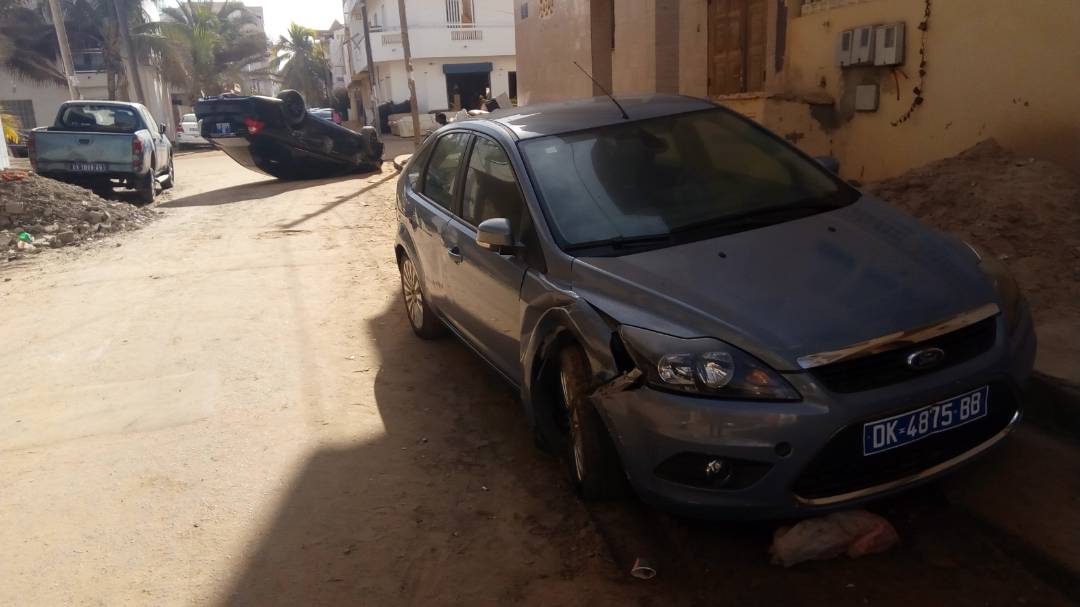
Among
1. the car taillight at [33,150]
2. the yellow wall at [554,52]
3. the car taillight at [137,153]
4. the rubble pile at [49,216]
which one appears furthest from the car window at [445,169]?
the car taillight at [33,150]

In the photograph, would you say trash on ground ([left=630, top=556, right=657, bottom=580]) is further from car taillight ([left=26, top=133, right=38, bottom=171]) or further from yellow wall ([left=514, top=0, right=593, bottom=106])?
car taillight ([left=26, top=133, right=38, bottom=171])

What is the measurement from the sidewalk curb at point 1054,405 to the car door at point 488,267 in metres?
2.31

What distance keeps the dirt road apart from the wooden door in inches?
220

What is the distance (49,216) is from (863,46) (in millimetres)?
10840

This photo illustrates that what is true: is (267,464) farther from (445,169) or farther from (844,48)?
(844,48)

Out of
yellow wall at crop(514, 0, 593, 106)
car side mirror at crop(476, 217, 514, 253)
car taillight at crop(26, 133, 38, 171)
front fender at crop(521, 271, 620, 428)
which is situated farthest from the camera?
yellow wall at crop(514, 0, 593, 106)

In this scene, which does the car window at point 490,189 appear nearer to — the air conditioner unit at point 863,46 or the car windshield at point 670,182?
the car windshield at point 670,182

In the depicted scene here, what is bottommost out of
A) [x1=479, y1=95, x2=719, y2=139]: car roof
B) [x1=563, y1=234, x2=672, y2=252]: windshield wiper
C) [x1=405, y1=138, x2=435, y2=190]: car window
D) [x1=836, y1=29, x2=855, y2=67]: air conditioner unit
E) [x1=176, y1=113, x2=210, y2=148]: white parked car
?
[x1=176, y1=113, x2=210, y2=148]: white parked car

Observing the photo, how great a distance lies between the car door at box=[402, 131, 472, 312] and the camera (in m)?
5.20

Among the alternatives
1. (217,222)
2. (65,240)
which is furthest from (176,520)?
(217,222)

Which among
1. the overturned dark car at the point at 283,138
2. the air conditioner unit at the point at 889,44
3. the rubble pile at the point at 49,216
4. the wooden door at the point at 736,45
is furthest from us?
the overturned dark car at the point at 283,138

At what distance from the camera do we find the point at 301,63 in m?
67.1

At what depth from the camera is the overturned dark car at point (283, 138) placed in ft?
55.9

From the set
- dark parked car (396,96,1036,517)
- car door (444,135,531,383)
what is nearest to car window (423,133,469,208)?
car door (444,135,531,383)
